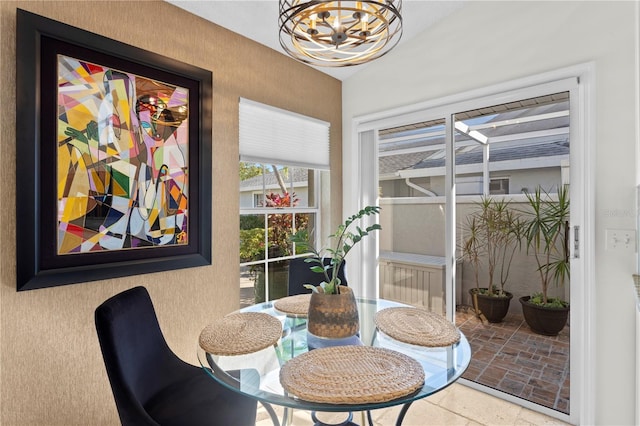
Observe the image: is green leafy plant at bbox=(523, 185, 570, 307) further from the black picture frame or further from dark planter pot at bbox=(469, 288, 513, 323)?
the black picture frame

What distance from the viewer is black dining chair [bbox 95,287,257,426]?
1.23 m

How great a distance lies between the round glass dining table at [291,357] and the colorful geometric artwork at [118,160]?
95 cm

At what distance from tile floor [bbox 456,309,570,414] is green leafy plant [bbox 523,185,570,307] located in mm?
299

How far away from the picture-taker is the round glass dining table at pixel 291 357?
1.08 m

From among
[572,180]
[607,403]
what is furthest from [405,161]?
[607,403]

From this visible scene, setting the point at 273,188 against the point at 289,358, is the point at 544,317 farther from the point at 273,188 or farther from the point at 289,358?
the point at 273,188

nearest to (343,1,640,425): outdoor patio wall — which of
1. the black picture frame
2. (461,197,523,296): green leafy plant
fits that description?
Answer: (461,197,523,296): green leafy plant

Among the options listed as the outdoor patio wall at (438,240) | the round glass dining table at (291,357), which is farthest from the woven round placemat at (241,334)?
the outdoor patio wall at (438,240)

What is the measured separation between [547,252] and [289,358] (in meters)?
1.96

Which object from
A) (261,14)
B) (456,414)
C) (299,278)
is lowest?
(456,414)

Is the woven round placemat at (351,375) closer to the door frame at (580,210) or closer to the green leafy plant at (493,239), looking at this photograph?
the door frame at (580,210)

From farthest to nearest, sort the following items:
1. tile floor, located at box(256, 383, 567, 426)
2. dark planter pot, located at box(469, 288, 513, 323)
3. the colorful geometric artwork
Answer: dark planter pot, located at box(469, 288, 513, 323), tile floor, located at box(256, 383, 567, 426), the colorful geometric artwork

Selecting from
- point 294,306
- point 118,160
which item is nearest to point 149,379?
point 294,306

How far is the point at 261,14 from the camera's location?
235cm
